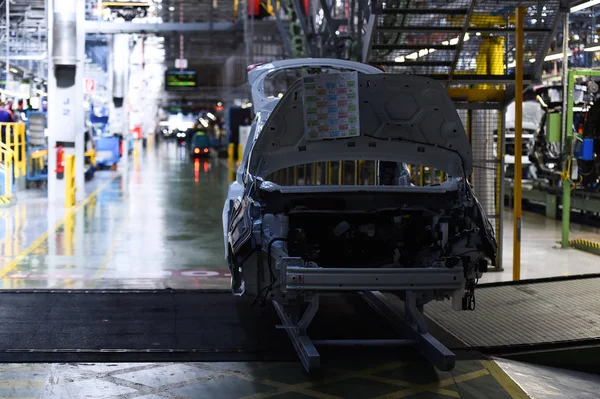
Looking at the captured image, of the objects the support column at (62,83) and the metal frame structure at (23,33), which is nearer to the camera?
the support column at (62,83)

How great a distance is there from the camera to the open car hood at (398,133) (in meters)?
6.99

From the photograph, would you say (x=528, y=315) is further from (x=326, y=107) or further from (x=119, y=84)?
(x=119, y=84)

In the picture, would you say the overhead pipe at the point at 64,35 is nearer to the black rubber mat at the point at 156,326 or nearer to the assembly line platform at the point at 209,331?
the assembly line platform at the point at 209,331

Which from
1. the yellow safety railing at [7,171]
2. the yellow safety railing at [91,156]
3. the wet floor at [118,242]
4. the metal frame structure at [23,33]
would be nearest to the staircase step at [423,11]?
the wet floor at [118,242]

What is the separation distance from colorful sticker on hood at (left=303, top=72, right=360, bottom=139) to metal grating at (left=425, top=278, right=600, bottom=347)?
195 centimetres

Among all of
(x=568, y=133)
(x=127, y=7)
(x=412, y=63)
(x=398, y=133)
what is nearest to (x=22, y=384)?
(x=398, y=133)

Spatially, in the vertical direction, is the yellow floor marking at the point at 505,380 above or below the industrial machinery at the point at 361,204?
below

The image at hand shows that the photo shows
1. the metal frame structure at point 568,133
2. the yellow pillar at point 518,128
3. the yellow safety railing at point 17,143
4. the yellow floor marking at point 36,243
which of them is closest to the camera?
the yellow pillar at point 518,128

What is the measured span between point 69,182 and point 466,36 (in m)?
9.78

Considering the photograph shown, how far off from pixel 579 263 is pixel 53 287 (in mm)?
6500

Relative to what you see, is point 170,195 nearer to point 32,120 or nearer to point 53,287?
point 32,120

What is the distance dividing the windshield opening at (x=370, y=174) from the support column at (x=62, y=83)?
4.56 metres

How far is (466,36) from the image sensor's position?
11109 mm

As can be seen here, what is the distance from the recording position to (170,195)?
2105 centimetres
